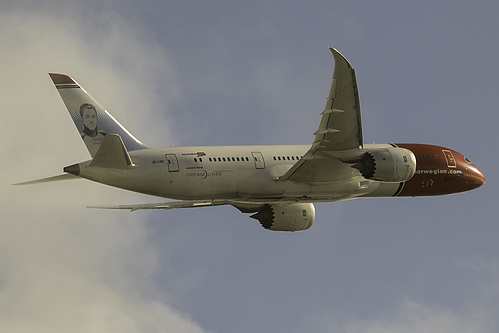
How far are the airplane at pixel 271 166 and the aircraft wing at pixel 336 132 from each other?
0.05 meters

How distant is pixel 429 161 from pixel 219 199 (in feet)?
40.1

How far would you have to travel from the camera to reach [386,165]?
42.8 meters

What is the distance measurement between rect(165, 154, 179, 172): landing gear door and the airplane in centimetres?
5

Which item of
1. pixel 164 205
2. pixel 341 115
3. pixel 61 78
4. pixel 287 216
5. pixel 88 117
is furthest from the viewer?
pixel 287 216

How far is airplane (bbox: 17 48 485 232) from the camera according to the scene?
134 feet

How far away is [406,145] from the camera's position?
49.1 meters

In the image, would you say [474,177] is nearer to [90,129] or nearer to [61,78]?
[90,129]

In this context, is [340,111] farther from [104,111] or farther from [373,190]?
[104,111]

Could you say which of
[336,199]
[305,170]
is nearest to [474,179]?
[336,199]

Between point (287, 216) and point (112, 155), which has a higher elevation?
point (112, 155)

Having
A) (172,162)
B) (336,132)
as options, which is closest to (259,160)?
(172,162)

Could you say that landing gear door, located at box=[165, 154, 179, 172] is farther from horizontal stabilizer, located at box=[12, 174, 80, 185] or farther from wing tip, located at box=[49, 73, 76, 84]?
wing tip, located at box=[49, 73, 76, 84]

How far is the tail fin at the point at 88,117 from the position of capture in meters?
45.0

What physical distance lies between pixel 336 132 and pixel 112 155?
419 inches
